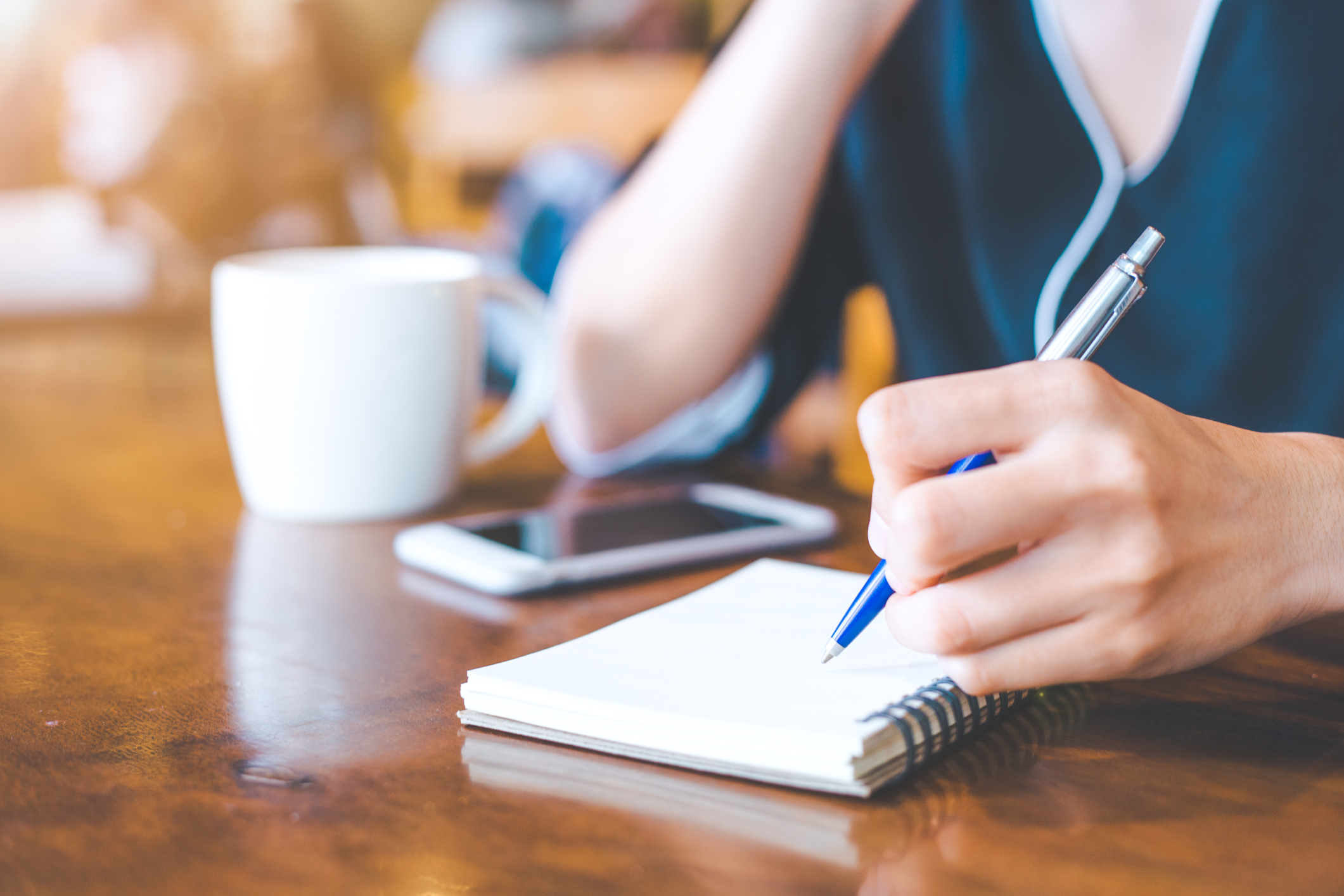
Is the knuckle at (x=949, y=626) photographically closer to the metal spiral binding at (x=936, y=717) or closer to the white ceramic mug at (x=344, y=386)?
the metal spiral binding at (x=936, y=717)

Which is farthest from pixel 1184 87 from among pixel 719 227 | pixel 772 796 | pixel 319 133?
pixel 319 133

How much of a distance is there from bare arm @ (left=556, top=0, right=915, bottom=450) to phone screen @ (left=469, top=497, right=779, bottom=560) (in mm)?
148

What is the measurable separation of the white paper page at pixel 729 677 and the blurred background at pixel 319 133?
948 mm

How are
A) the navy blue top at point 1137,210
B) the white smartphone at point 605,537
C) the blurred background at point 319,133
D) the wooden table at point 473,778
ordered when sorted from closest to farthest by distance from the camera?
the wooden table at point 473,778 < the white smartphone at point 605,537 < the navy blue top at point 1137,210 < the blurred background at point 319,133

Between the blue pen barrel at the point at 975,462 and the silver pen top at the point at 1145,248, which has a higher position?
the silver pen top at the point at 1145,248

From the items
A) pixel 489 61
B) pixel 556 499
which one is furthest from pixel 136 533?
pixel 489 61

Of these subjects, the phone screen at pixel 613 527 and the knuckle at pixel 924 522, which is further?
the phone screen at pixel 613 527

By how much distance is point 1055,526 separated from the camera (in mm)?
302

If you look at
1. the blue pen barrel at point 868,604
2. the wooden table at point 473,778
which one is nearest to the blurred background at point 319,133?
the wooden table at point 473,778

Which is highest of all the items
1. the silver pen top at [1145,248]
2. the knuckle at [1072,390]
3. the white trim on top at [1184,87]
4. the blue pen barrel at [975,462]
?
the white trim on top at [1184,87]

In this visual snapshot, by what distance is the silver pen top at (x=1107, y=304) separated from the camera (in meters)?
0.34

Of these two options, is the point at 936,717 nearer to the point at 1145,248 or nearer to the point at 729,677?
the point at 729,677

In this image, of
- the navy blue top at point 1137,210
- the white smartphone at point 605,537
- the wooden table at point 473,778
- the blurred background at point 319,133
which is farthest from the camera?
the blurred background at point 319,133

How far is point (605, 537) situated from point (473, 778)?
24cm
